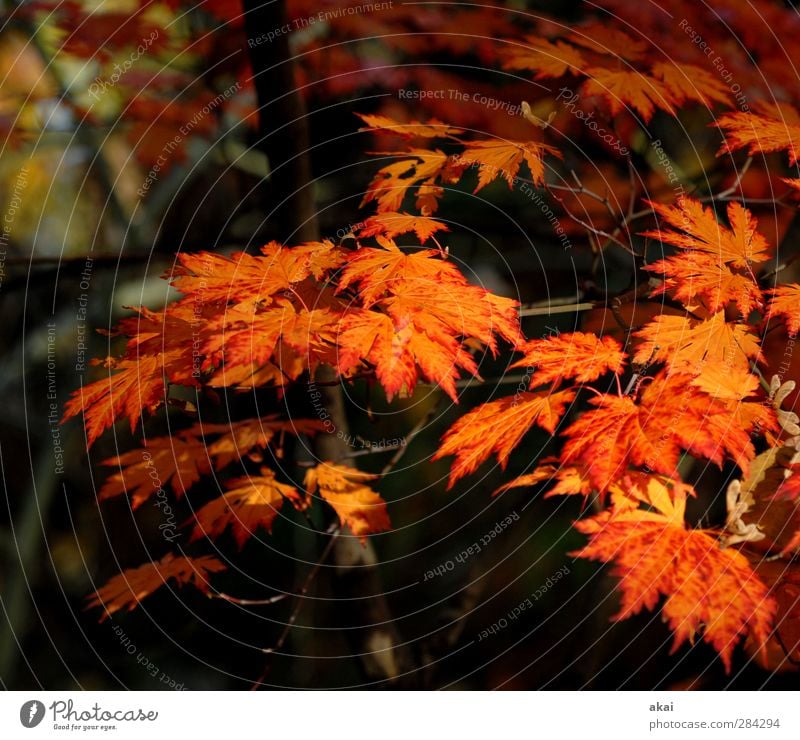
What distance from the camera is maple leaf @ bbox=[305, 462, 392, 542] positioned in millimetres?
842

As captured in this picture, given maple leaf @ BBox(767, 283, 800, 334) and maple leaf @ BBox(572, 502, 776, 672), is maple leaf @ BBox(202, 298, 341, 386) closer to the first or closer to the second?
maple leaf @ BBox(572, 502, 776, 672)

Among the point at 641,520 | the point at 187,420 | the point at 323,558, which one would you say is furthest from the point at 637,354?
the point at 187,420

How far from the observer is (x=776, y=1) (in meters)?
0.90

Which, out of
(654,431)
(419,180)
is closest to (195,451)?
(419,180)

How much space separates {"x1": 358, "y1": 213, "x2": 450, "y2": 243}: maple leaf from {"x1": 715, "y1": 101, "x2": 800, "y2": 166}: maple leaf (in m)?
0.41

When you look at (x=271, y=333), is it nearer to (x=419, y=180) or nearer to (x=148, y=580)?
(x=419, y=180)

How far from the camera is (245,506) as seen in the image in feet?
2.68

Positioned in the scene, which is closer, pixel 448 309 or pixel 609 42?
pixel 448 309

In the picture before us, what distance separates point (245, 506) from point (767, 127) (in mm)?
817

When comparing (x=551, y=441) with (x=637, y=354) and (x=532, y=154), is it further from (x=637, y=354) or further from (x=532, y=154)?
(x=532, y=154)

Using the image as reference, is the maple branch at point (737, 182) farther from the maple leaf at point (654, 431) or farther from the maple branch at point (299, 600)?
the maple branch at point (299, 600)
